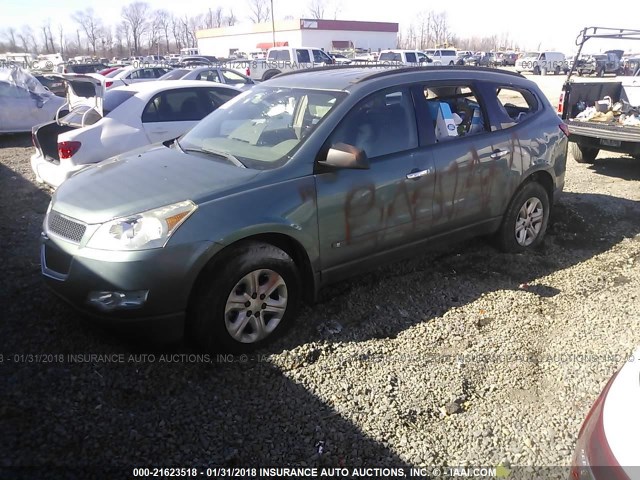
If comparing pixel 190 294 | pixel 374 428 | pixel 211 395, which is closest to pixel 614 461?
pixel 374 428

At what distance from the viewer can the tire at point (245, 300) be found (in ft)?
10.4

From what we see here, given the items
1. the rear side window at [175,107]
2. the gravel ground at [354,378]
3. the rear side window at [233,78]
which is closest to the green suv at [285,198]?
the gravel ground at [354,378]

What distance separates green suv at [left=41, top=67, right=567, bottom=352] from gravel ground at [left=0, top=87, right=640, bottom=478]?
1.18 feet

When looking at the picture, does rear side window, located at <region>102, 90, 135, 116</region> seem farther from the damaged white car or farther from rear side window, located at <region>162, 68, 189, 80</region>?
rear side window, located at <region>162, 68, 189, 80</region>

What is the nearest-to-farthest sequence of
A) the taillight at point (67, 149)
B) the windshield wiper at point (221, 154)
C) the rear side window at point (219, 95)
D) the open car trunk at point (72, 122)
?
the windshield wiper at point (221, 154) < the taillight at point (67, 149) < the open car trunk at point (72, 122) < the rear side window at point (219, 95)

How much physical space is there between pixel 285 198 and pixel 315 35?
255 ft

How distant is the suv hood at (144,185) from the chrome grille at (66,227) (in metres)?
0.04

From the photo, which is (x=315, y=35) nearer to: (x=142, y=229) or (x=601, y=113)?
(x=601, y=113)

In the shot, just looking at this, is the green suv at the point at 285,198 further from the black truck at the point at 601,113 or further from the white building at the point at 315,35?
the white building at the point at 315,35

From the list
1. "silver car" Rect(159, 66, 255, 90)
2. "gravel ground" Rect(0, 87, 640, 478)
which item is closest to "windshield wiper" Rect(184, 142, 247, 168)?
"gravel ground" Rect(0, 87, 640, 478)

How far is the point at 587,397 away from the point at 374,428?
4.41 feet

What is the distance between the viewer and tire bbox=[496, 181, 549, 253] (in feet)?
16.3

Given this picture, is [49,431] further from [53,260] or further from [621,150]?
[621,150]

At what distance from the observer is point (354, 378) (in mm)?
3223
